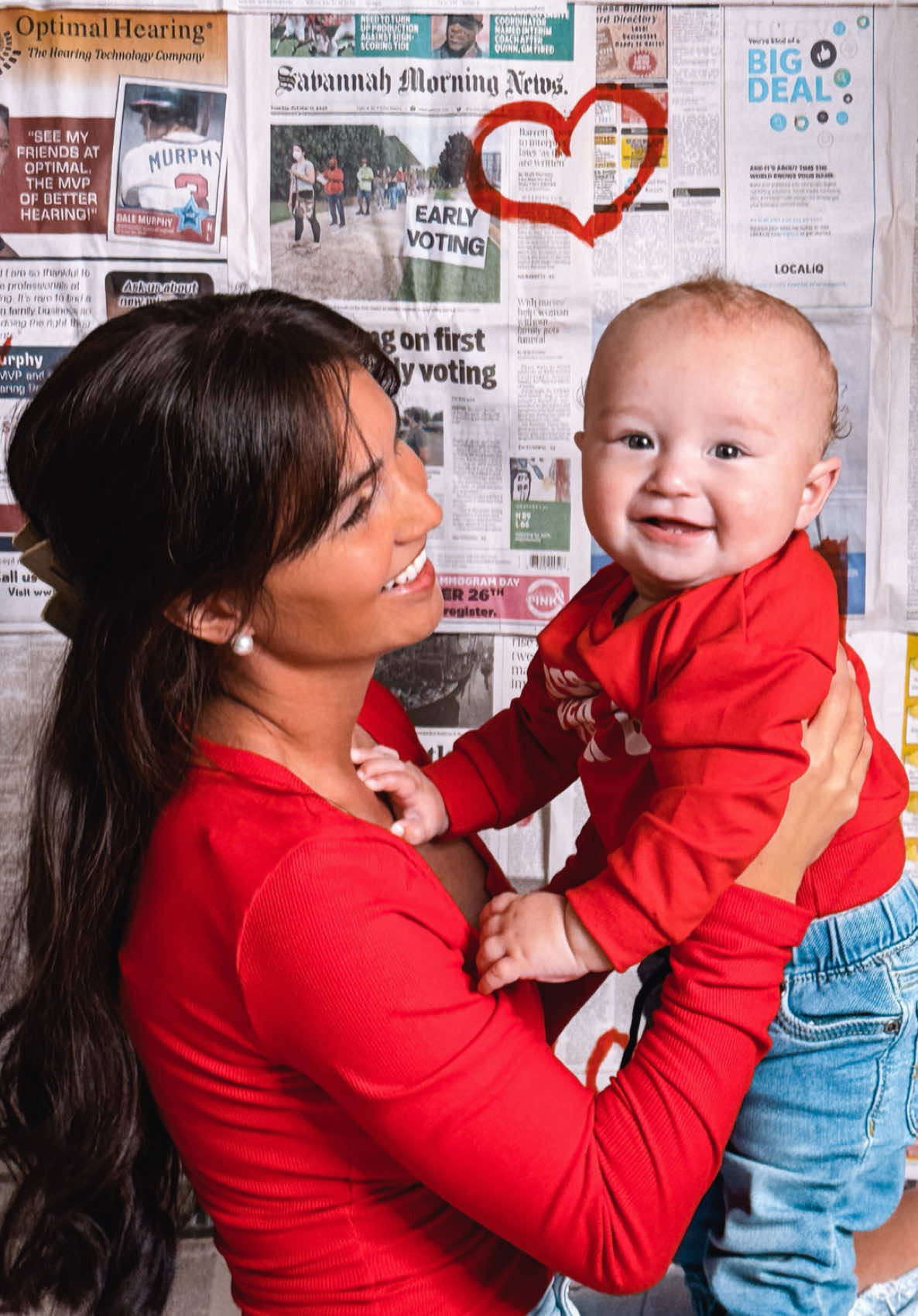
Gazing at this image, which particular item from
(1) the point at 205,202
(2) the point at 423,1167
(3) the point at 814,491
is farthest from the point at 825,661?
(1) the point at 205,202

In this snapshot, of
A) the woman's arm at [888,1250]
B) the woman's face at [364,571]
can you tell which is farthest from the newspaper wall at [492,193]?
the woman's arm at [888,1250]

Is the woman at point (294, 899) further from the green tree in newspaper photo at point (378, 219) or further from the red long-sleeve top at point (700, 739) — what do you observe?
the green tree in newspaper photo at point (378, 219)

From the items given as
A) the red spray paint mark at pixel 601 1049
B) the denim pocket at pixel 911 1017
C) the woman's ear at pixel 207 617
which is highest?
the woman's ear at pixel 207 617

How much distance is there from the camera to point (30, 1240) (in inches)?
40.9

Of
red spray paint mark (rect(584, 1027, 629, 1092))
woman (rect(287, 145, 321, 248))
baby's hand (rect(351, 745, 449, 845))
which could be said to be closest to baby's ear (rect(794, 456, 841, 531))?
baby's hand (rect(351, 745, 449, 845))

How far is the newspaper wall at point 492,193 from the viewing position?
144 centimetres

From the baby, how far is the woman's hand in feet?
0.06

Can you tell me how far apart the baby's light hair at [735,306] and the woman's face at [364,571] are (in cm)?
21

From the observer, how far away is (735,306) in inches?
34.1

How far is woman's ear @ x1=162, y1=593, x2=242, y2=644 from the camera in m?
0.83

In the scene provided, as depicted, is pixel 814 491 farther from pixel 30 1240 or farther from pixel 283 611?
pixel 30 1240

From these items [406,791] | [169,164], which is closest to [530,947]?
[406,791]

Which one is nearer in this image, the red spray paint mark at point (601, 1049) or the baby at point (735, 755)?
the baby at point (735, 755)

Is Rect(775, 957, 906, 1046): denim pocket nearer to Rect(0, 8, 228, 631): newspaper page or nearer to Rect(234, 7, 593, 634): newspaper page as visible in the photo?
Rect(234, 7, 593, 634): newspaper page
